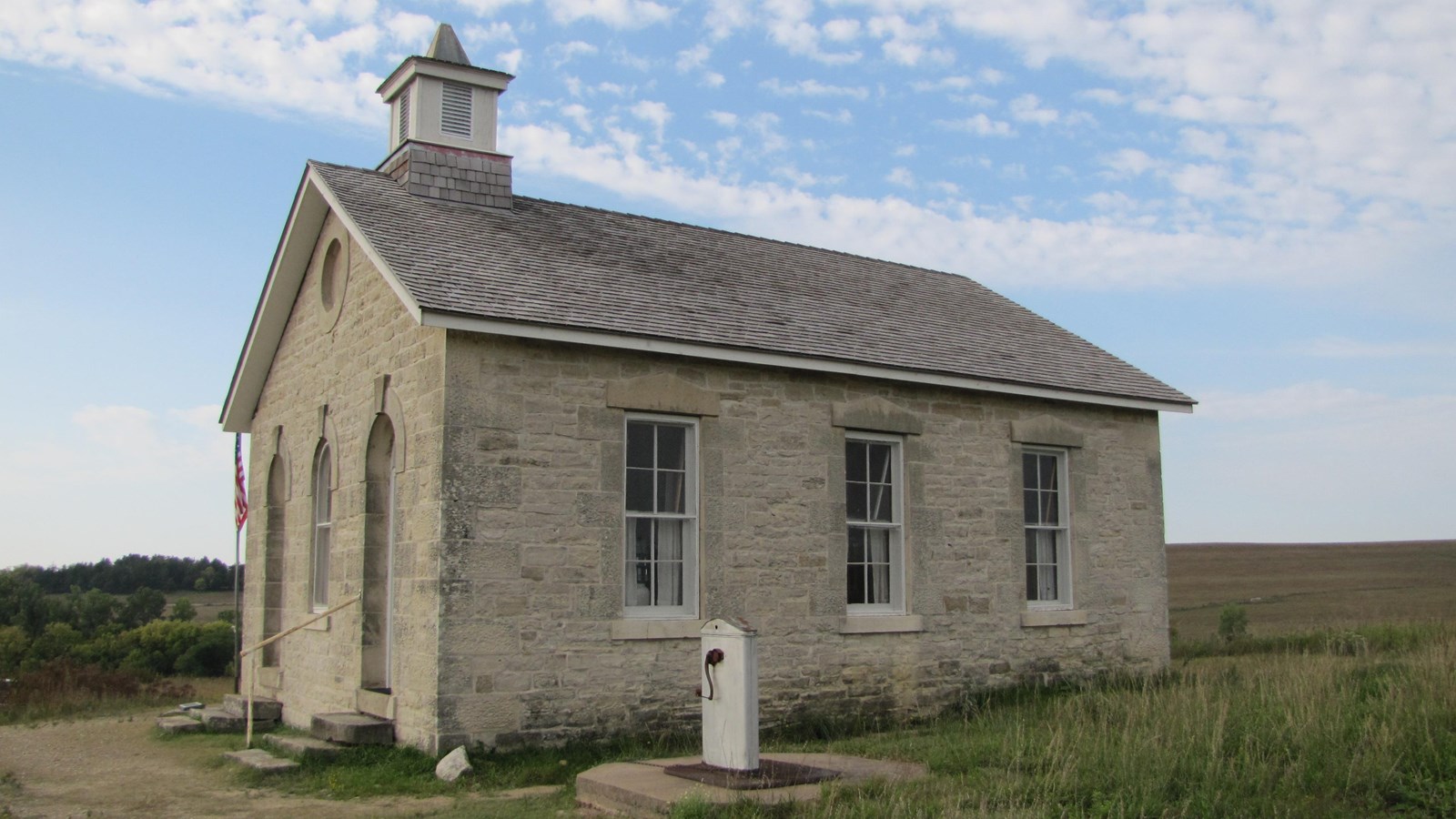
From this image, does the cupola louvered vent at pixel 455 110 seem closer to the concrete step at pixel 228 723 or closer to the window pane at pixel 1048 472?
the concrete step at pixel 228 723

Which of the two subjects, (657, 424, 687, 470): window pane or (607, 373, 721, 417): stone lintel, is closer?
(607, 373, 721, 417): stone lintel

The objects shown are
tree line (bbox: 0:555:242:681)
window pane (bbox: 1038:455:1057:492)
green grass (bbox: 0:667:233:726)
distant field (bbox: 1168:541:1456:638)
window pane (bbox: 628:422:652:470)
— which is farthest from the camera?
distant field (bbox: 1168:541:1456:638)

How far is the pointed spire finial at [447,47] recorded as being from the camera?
15617mm

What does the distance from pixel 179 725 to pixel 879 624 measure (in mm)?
8362

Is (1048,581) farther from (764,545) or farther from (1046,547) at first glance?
(764,545)

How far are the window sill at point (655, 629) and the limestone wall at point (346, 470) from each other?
180 centimetres

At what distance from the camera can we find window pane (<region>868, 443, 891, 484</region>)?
45.9 ft

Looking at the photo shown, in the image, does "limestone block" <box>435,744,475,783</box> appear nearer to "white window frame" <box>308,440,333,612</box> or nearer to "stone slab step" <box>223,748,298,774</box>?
"stone slab step" <box>223,748,298,774</box>

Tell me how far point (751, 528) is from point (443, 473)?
133 inches

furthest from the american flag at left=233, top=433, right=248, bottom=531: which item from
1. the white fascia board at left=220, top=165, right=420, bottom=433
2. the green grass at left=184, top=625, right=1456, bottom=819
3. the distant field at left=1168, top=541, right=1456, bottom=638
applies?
the distant field at left=1168, top=541, right=1456, bottom=638

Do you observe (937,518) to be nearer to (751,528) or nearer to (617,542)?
(751,528)

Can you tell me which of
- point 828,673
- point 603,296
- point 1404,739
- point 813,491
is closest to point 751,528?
point 813,491

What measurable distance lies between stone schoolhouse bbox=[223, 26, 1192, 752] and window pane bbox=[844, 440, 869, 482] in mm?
47

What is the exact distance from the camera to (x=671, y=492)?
1238 cm
